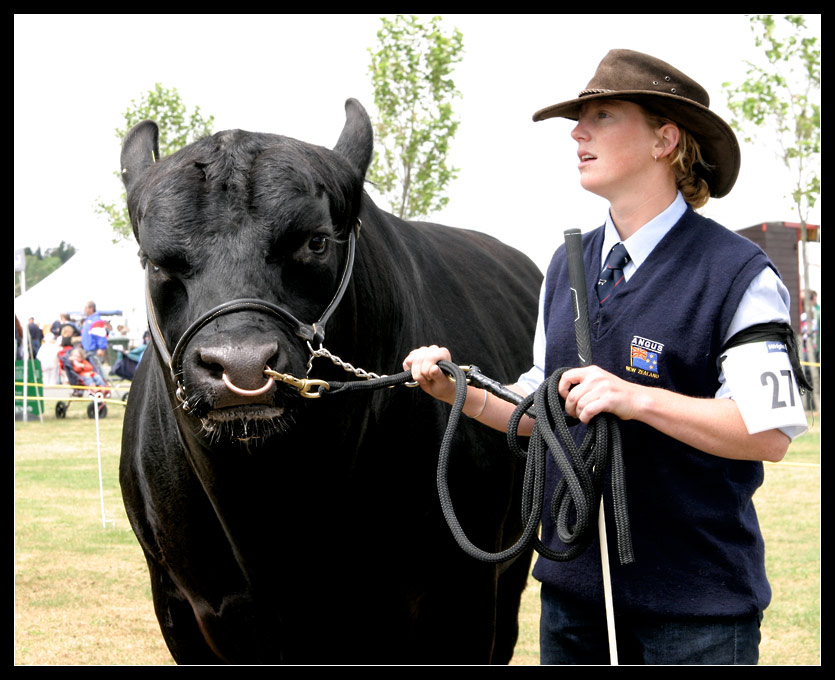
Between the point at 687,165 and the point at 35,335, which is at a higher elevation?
the point at 687,165

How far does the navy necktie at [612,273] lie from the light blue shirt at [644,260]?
0.05 ft

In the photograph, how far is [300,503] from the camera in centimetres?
274

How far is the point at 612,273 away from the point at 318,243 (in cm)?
75

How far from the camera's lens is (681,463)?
7.06ft

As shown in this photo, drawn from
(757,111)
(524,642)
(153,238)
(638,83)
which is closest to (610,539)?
(638,83)

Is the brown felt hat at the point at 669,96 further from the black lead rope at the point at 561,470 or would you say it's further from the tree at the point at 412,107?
the tree at the point at 412,107

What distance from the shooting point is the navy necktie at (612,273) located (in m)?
2.26

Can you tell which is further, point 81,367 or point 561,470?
point 81,367

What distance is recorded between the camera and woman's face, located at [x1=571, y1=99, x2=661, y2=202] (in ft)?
7.24

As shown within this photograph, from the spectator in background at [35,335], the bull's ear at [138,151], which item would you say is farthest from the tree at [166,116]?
the bull's ear at [138,151]

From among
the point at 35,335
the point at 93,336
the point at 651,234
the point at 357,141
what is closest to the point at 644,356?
the point at 651,234

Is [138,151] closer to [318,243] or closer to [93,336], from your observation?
[318,243]

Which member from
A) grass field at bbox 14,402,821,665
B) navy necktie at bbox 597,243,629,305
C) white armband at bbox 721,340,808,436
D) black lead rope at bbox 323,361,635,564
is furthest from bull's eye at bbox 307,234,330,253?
grass field at bbox 14,402,821,665

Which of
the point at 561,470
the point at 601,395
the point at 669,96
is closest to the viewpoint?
the point at 601,395
